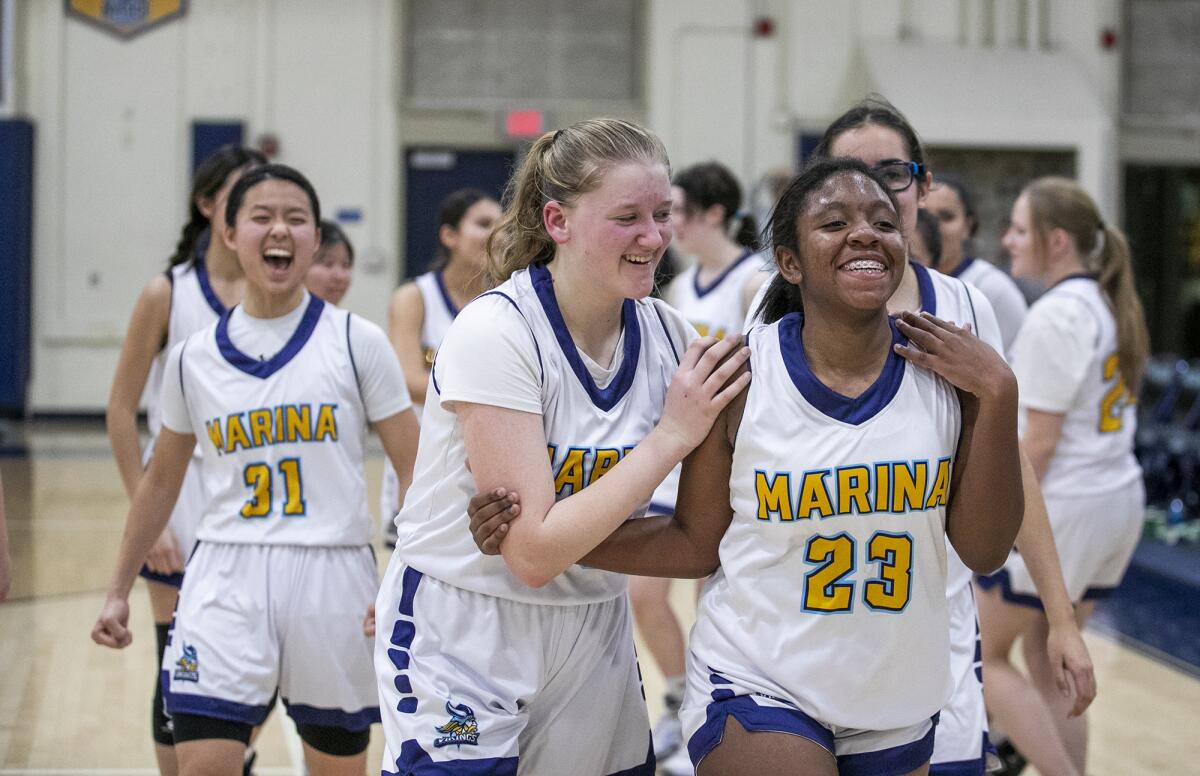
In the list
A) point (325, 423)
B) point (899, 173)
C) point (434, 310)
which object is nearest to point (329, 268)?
point (434, 310)

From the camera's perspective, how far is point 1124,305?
3896mm

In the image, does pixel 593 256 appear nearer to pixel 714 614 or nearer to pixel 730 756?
pixel 714 614

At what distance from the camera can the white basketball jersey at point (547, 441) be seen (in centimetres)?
231

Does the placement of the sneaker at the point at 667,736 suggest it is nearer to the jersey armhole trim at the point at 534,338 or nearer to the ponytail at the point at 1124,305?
the ponytail at the point at 1124,305

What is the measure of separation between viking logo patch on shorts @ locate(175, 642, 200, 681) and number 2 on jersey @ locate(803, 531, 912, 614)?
1.42 m

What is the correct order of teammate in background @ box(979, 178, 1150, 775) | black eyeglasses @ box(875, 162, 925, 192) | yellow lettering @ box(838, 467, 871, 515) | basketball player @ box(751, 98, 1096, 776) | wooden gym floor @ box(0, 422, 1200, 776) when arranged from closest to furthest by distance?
yellow lettering @ box(838, 467, 871, 515), basketball player @ box(751, 98, 1096, 776), black eyeglasses @ box(875, 162, 925, 192), teammate in background @ box(979, 178, 1150, 775), wooden gym floor @ box(0, 422, 1200, 776)

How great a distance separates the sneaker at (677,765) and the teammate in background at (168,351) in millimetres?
1592

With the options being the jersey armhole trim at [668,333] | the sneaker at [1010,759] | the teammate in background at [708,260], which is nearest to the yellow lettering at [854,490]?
the jersey armhole trim at [668,333]

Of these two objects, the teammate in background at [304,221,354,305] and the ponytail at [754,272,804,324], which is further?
the teammate in background at [304,221,354,305]

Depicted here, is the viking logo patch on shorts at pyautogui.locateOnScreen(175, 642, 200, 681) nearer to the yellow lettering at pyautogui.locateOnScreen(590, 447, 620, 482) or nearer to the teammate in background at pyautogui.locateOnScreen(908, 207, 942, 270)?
the yellow lettering at pyautogui.locateOnScreen(590, 447, 620, 482)

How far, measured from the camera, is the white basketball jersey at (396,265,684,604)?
2307 mm

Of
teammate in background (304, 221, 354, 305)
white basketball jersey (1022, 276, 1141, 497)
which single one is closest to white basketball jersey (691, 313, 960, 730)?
white basketball jersey (1022, 276, 1141, 497)

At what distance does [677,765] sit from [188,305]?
2.05 meters

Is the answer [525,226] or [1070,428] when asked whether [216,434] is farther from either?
[1070,428]
